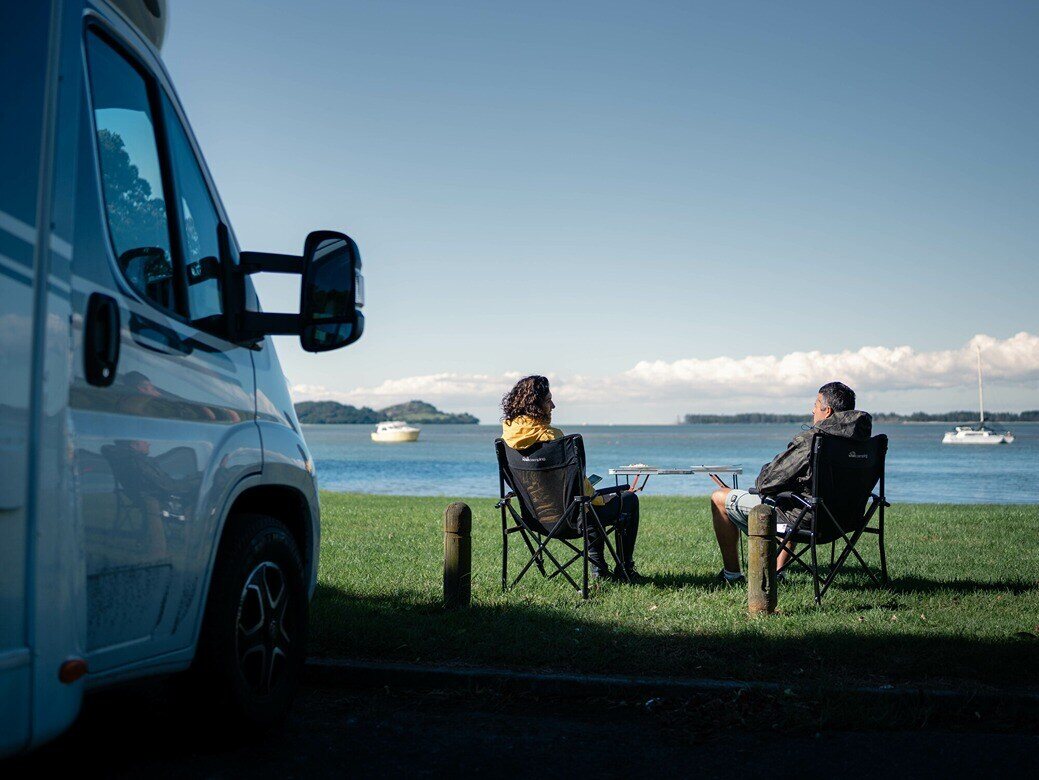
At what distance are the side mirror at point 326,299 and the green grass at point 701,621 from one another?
8.03 ft

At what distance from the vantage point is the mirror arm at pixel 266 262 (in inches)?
148

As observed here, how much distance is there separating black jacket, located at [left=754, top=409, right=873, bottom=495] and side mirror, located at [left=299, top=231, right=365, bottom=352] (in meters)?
4.48

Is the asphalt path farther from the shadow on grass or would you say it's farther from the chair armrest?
the chair armrest

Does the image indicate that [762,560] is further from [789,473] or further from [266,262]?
[266,262]

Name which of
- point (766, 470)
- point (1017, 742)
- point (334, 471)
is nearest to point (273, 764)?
point (1017, 742)

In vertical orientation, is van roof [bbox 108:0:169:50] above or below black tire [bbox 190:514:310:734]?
above

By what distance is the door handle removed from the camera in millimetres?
2668

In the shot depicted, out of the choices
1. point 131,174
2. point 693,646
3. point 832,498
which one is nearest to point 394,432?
point 832,498

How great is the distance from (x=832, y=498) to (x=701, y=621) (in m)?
1.68

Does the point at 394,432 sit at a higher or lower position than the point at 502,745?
higher

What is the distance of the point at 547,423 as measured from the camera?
26.0 ft

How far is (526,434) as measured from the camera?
25.6ft

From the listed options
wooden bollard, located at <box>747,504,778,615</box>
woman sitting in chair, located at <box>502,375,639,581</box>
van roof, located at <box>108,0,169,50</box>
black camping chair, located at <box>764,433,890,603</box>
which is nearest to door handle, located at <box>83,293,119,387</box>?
van roof, located at <box>108,0,169,50</box>

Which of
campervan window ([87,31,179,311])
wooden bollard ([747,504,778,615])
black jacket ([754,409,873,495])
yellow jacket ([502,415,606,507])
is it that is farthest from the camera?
yellow jacket ([502,415,606,507])
